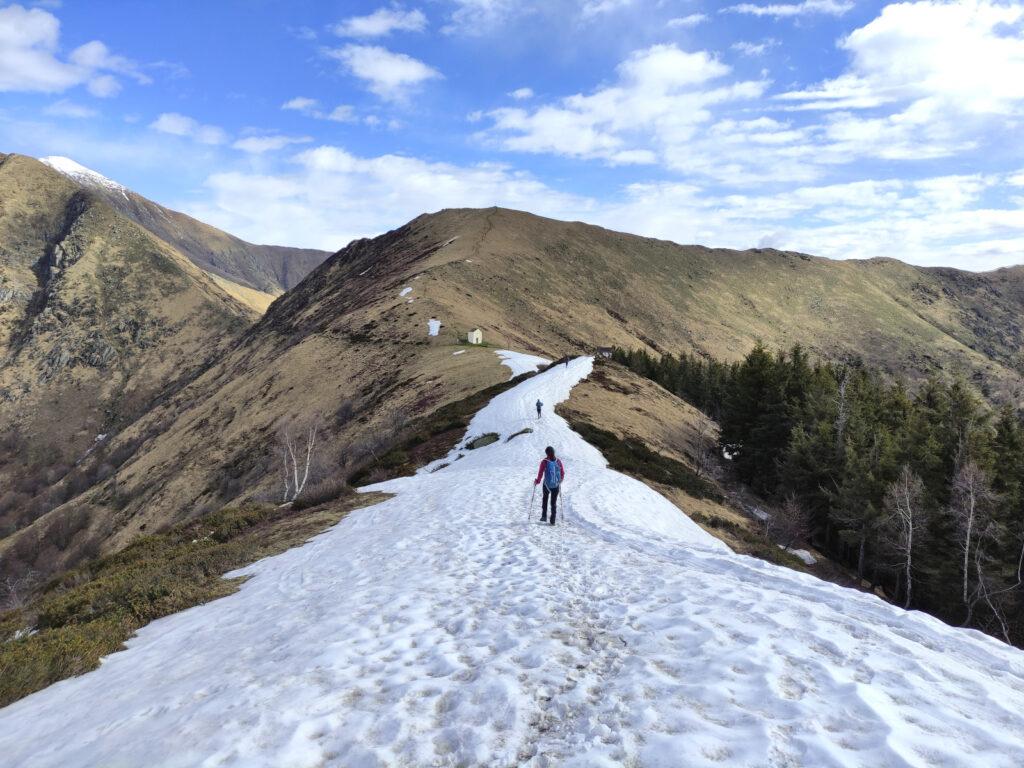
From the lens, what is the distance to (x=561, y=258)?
143500mm

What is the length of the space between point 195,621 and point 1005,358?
257m

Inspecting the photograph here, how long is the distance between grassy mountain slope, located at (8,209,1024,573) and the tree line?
72.9ft

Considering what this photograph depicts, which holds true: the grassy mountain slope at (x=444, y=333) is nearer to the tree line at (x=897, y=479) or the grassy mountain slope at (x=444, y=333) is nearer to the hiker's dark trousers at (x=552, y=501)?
the tree line at (x=897, y=479)

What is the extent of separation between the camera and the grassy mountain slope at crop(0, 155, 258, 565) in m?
116

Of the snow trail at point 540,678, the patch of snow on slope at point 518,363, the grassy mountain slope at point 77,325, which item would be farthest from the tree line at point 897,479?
the grassy mountain slope at point 77,325

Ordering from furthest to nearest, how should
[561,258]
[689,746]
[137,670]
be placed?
[561,258] < [137,670] < [689,746]

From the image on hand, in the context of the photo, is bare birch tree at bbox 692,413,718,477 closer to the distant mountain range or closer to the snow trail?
the distant mountain range

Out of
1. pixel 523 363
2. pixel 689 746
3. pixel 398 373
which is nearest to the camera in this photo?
pixel 689 746

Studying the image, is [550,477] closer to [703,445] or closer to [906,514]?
[906,514]

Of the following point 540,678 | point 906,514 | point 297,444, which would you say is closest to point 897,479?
point 906,514

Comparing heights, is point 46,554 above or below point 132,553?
below

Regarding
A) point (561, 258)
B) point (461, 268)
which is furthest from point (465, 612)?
point (561, 258)

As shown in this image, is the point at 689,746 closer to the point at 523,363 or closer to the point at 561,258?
the point at 523,363

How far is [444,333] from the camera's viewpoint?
62.7 meters
